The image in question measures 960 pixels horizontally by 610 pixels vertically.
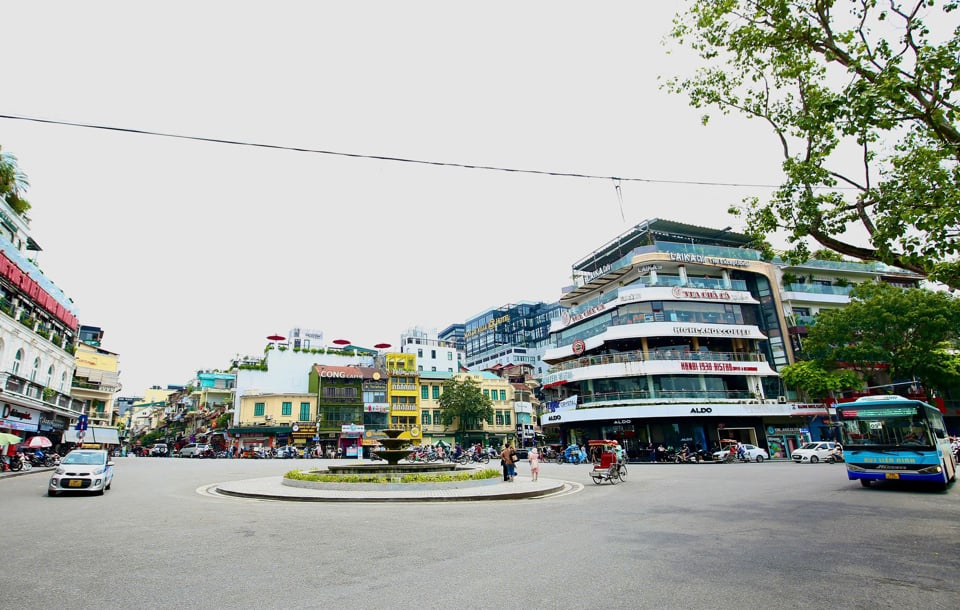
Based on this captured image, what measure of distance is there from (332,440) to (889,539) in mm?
57456

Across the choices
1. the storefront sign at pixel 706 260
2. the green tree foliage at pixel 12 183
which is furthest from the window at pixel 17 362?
the storefront sign at pixel 706 260

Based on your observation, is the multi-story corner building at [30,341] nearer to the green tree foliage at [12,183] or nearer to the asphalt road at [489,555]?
the green tree foliage at [12,183]

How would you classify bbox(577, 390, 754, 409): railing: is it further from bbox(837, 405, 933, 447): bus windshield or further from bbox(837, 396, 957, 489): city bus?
bbox(837, 405, 933, 447): bus windshield

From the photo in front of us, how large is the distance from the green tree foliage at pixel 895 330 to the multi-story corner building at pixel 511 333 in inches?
2315

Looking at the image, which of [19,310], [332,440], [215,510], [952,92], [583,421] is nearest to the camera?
[952,92]

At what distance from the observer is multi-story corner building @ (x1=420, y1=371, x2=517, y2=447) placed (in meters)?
61.9

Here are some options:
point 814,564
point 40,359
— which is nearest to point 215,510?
point 814,564

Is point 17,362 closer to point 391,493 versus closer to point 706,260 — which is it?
point 391,493

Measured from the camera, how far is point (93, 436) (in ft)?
141

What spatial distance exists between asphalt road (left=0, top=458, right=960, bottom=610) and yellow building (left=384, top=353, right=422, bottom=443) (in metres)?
49.4

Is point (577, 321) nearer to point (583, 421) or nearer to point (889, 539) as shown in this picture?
point (583, 421)

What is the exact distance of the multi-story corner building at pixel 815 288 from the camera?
46.7 metres

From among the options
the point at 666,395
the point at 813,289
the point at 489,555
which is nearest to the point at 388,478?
the point at 489,555

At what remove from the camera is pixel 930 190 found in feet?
36.2
